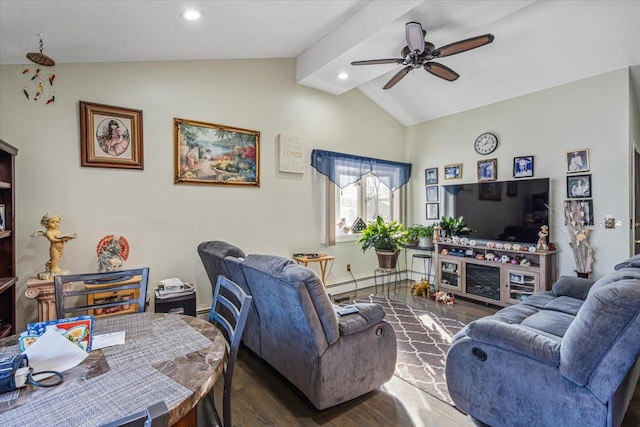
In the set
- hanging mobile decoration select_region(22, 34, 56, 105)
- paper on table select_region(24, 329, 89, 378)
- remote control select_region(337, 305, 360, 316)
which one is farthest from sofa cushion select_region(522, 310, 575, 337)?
hanging mobile decoration select_region(22, 34, 56, 105)

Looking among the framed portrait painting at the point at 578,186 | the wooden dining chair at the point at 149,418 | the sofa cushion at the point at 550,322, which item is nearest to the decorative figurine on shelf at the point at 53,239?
the wooden dining chair at the point at 149,418

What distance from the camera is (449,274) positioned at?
473 centimetres

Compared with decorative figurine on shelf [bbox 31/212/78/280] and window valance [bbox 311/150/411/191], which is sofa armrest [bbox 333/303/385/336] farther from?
window valance [bbox 311/150/411/191]

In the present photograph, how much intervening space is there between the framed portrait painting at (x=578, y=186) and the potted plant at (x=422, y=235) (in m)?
1.77

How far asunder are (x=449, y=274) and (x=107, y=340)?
14.4 ft

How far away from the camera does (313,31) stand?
3.57 meters

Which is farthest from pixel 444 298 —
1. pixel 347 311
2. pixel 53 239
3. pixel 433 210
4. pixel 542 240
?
pixel 53 239

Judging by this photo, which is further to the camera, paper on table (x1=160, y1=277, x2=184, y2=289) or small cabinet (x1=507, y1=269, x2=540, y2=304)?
small cabinet (x1=507, y1=269, x2=540, y2=304)

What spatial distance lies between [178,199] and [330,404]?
2.62 m

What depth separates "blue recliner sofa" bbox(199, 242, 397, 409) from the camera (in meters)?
1.92

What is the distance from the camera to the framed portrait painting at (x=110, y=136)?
304 centimetres

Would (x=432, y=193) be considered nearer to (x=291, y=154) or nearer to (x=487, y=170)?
(x=487, y=170)

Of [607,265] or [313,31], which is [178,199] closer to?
A: [313,31]

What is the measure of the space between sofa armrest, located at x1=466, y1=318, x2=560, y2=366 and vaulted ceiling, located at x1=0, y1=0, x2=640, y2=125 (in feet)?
8.37
